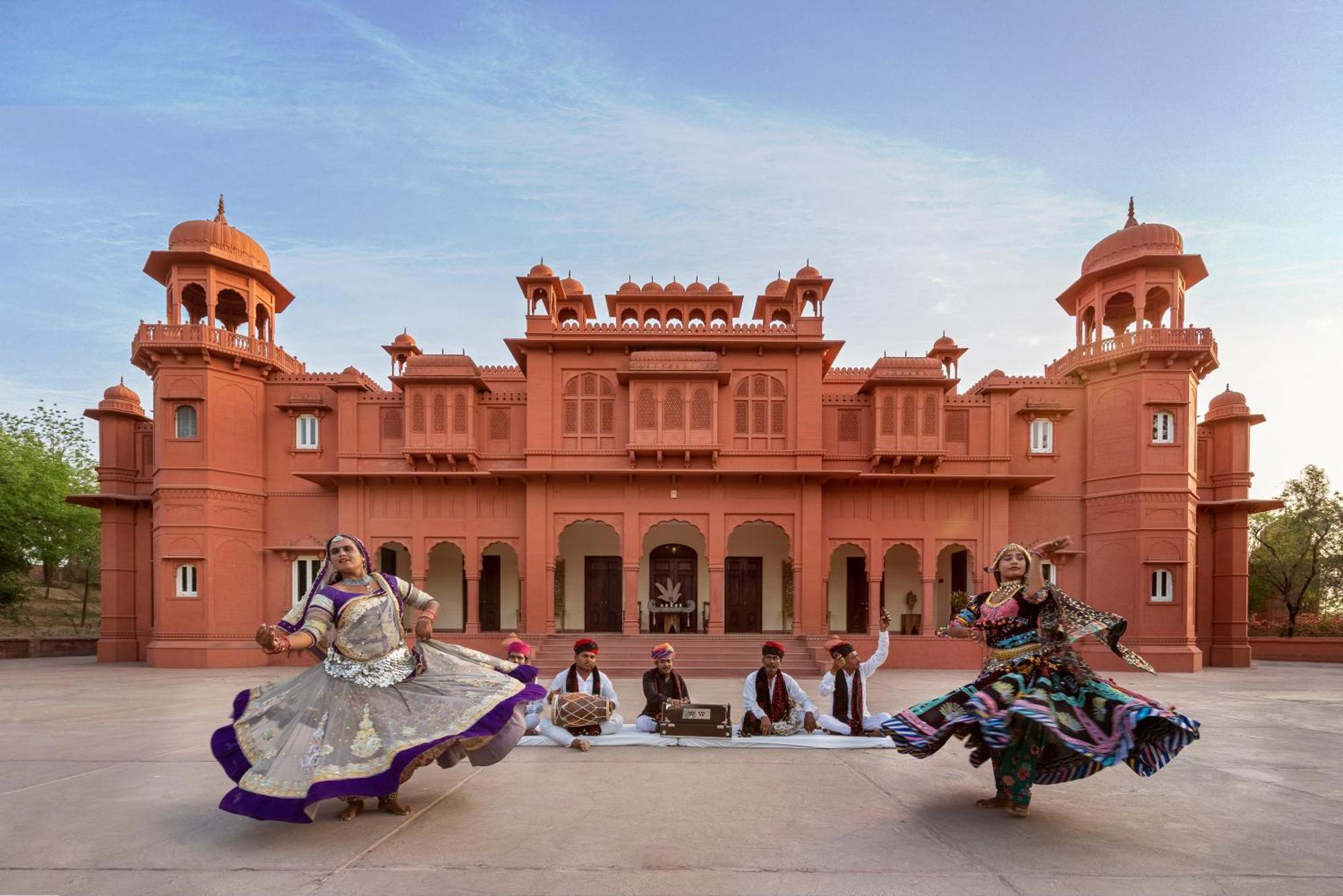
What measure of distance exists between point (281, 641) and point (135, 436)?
2186 cm

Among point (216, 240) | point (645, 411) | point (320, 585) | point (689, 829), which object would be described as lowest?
point (689, 829)

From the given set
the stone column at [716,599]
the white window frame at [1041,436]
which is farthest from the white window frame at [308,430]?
the white window frame at [1041,436]

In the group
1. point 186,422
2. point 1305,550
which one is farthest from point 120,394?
point 1305,550

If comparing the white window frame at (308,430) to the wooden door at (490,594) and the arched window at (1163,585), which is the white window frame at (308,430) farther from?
the arched window at (1163,585)

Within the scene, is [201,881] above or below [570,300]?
below

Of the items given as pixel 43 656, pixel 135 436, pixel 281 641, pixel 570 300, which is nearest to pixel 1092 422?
pixel 570 300

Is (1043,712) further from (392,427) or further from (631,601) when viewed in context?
(392,427)

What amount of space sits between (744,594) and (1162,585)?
37.8 feet

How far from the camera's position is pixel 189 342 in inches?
752

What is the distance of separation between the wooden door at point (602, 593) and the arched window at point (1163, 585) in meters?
15.1

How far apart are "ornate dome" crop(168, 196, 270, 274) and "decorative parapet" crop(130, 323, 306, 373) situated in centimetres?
212

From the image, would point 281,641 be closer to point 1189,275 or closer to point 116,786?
point 116,786

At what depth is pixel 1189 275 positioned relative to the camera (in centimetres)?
2038

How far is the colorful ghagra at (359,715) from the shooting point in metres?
4.69
